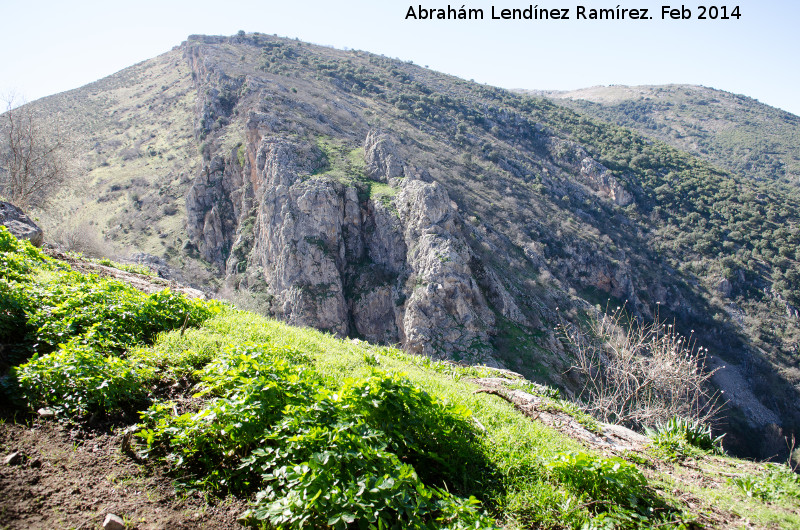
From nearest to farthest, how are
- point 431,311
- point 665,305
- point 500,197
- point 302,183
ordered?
1. point 431,311
2. point 302,183
3. point 665,305
4. point 500,197

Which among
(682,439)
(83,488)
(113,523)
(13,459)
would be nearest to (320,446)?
(113,523)

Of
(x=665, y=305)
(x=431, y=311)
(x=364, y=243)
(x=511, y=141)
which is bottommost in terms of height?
(x=665, y=305)

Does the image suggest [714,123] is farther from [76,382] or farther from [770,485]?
[76,382]

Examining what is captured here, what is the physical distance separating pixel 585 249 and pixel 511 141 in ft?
67.2

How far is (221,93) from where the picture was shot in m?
36.2

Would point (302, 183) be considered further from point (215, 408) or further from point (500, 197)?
point (215, 408)

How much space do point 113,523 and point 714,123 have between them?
88.2 meters

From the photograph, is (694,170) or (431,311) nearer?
(431,311)

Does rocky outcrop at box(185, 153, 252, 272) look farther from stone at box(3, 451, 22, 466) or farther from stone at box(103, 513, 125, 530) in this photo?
stone at box(103, 513, 125, 530)

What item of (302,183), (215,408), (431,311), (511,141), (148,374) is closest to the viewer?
(215,408)

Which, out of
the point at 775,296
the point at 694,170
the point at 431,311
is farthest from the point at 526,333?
the point at 694,170

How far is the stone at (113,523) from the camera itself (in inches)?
97.0

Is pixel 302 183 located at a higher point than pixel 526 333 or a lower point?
higher

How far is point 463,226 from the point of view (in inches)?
1043
